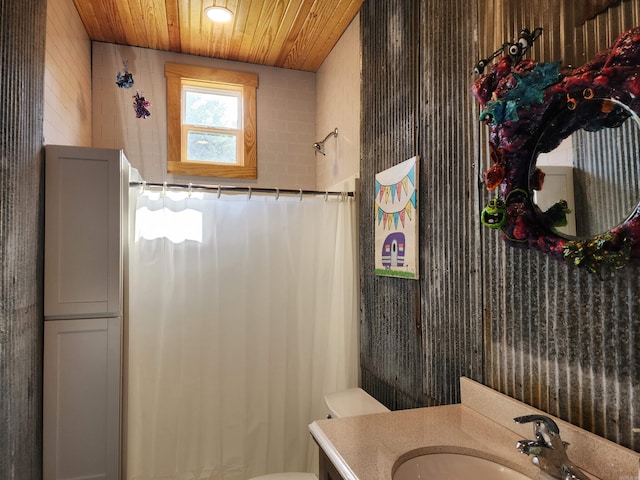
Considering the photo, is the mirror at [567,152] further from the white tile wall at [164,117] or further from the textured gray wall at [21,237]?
the white tile wall at [164,117]

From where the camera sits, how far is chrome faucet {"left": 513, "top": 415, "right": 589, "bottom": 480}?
0.80m

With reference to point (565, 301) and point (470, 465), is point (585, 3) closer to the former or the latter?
point (565, 301)

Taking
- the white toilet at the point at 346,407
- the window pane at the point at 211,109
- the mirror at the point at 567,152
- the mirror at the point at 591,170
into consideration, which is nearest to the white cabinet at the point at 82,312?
the white toilet at the point at 346,407

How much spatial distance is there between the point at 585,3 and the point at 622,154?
0.37 metres

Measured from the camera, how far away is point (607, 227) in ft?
2.76

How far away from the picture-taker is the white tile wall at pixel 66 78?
1.87 m

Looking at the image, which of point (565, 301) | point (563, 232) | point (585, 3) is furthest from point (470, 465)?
point (585, 3)

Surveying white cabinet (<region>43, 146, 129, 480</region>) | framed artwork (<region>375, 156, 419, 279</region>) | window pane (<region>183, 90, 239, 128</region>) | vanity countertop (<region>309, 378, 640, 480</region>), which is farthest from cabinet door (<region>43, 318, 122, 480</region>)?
window pane (<region>183, 90, 239, 128</region>)

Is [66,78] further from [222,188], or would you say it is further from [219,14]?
[222,188]

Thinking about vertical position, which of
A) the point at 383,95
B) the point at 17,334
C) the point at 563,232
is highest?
the point at 383,95

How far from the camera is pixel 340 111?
103 inches

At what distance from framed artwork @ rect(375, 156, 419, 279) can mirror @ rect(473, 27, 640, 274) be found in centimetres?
48

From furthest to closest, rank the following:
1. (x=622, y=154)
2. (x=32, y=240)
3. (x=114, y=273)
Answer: (x=114, y=273), (x=32, y=240), (x=622, y=154)

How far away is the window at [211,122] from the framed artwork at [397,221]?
56.1 inches
